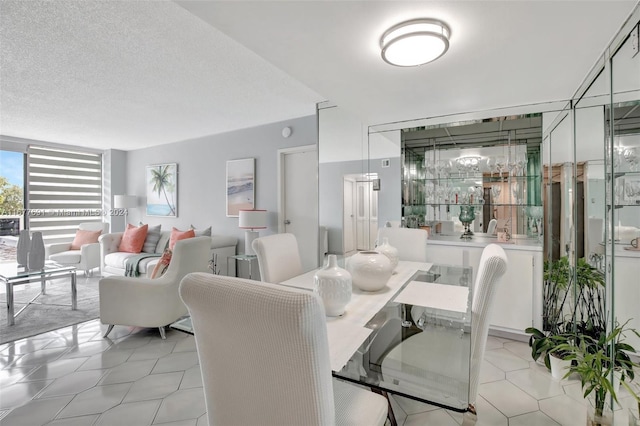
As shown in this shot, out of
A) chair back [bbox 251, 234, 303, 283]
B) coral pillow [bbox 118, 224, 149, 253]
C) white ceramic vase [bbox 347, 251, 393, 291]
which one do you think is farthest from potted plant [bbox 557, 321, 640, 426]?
coral pillow [bbox 118, 224, 149, 253]

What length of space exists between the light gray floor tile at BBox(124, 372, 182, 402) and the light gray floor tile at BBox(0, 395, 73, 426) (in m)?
0.37

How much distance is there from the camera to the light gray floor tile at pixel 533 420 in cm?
167

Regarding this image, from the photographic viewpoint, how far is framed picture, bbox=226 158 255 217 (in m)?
4.68

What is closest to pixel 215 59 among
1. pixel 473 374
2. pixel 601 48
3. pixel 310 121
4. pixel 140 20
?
pixel 140 20

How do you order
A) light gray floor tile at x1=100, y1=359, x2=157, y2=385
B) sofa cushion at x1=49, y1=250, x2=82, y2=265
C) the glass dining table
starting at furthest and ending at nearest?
sofa cushion at x1=49, y1=250, x2=82, y2=265 → light gray floor tile at x1=100, y1=359, x2=157, y2=385 → the glass dining table

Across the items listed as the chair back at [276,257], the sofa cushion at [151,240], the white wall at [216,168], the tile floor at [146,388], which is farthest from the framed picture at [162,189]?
the chair back at [276,257]

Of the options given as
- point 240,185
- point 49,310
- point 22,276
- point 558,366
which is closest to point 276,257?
point 558,366

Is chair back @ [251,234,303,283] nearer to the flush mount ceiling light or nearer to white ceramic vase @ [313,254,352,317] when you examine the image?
white ceramic vase @ [313,254,352,317]

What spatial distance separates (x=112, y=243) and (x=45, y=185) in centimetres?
200

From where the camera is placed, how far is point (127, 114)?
4102mm

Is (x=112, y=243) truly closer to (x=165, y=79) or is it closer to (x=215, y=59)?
(x=165, y=79)

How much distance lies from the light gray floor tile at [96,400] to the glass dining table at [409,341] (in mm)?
764

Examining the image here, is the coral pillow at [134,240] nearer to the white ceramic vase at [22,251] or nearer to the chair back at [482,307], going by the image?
the white ceramic vase at [22,251]

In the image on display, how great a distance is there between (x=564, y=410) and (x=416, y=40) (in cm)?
227
